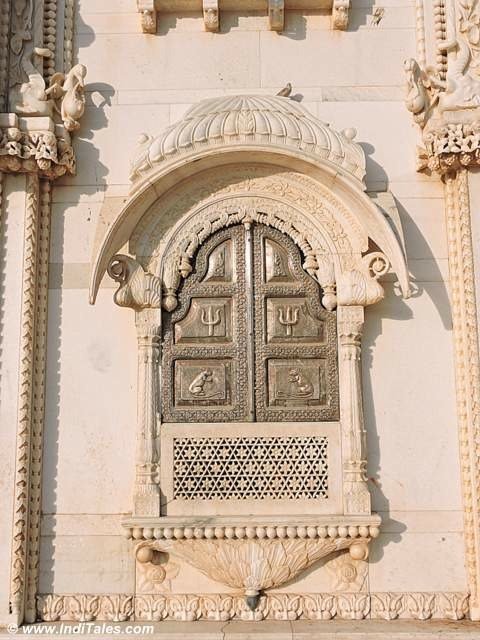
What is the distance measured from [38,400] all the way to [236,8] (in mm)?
3834

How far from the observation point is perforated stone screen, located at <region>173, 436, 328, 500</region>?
612 centimetres

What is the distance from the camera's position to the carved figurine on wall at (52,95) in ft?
21.5

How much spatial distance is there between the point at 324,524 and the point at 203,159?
9.66 ft

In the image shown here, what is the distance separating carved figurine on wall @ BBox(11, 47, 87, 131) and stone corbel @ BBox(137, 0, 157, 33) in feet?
2.33

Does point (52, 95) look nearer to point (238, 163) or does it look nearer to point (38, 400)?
point (238, 163)

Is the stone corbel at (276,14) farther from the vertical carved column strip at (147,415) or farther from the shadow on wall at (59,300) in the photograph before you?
the vertical carved column strip at (147,415)

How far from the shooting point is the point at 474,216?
6.41 m

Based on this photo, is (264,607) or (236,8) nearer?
(264,607)

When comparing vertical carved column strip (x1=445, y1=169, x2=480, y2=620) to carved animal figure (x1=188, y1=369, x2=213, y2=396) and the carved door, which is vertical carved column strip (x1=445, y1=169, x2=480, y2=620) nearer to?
the carved door

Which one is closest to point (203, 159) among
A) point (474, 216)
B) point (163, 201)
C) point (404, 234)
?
point (163, 201)

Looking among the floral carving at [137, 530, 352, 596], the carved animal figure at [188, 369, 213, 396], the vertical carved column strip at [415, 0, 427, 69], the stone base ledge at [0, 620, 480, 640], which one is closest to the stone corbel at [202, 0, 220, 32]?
the vertical carved column strip at [415, 0, 427, 69]

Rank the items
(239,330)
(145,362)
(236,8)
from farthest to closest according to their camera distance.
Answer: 1. (236,8)
2. (239,330)
3. (145,362)

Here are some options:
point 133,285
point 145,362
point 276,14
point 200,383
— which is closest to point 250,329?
point 200,383

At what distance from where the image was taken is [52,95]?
6684 mm
